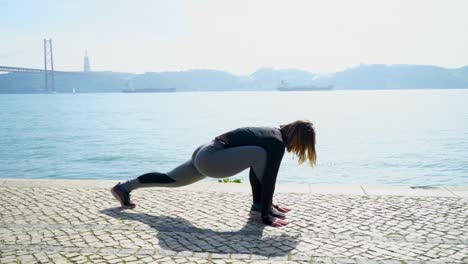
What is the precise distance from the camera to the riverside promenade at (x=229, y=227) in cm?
367

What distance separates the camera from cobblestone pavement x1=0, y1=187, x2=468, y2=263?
3658mm

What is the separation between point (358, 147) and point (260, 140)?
1181 inches

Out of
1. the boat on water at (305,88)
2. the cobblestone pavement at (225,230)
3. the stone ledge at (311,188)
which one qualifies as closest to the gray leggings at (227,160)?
the cobblestone pavement at (225,230)

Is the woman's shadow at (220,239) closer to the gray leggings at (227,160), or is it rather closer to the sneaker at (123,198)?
the sneaker at (123,198)

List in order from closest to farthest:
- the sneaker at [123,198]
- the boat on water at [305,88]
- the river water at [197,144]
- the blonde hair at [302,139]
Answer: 1. the blonde hair at [302,139]
2. the sneaker at [123,198]
3. the river water at [197,144]
4. the boat on water at [305,88]

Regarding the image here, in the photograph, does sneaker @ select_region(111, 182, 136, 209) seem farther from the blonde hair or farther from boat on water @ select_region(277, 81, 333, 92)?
boat on water @ select_region(277, 81, 333, 92)

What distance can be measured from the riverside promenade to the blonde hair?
2.47 feet

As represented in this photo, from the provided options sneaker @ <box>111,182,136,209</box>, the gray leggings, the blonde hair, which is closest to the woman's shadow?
sneaker @ <box>111,182,136,209</box>

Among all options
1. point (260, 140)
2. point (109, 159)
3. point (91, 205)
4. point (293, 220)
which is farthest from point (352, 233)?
point (109, 159)

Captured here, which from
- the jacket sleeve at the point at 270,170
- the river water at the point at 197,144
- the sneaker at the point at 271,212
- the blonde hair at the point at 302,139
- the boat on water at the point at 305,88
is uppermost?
the boat on water at the point at 305,88

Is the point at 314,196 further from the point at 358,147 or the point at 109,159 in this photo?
the point at 358,147

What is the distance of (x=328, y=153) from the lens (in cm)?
3009

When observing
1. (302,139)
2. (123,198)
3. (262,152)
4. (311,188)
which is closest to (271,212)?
(262,152)

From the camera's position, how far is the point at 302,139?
439cm
